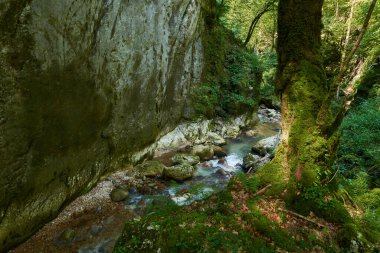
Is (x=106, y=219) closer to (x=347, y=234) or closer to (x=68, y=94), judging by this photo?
(x=68, y=94)

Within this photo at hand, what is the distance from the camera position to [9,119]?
14.8ft

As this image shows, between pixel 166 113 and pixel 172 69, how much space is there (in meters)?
1.96

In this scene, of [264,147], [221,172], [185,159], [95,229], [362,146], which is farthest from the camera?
[264,147]

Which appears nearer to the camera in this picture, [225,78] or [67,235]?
[67,235]

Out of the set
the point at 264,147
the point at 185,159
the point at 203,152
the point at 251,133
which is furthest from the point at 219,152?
the point at 251,133

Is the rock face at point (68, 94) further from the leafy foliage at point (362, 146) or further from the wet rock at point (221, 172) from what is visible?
the leafy foliage at point (362, 146)

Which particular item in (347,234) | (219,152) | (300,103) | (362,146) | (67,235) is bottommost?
(219,152)

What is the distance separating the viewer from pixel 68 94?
19.1 feet

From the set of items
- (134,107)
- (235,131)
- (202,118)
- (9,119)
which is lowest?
(235,131)

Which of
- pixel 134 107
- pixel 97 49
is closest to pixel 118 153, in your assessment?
pixel 134 107

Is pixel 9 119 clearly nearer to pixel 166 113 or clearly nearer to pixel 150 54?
pixel 150 54

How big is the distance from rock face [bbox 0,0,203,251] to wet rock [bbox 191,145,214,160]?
2627mm

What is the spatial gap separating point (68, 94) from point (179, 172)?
15.2 ft

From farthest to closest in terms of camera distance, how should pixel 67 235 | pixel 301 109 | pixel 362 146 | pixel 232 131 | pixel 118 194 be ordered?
pixel 232 131
pixel 362 146
pixel 118 194
pixel 67 235
pixel 301 109
